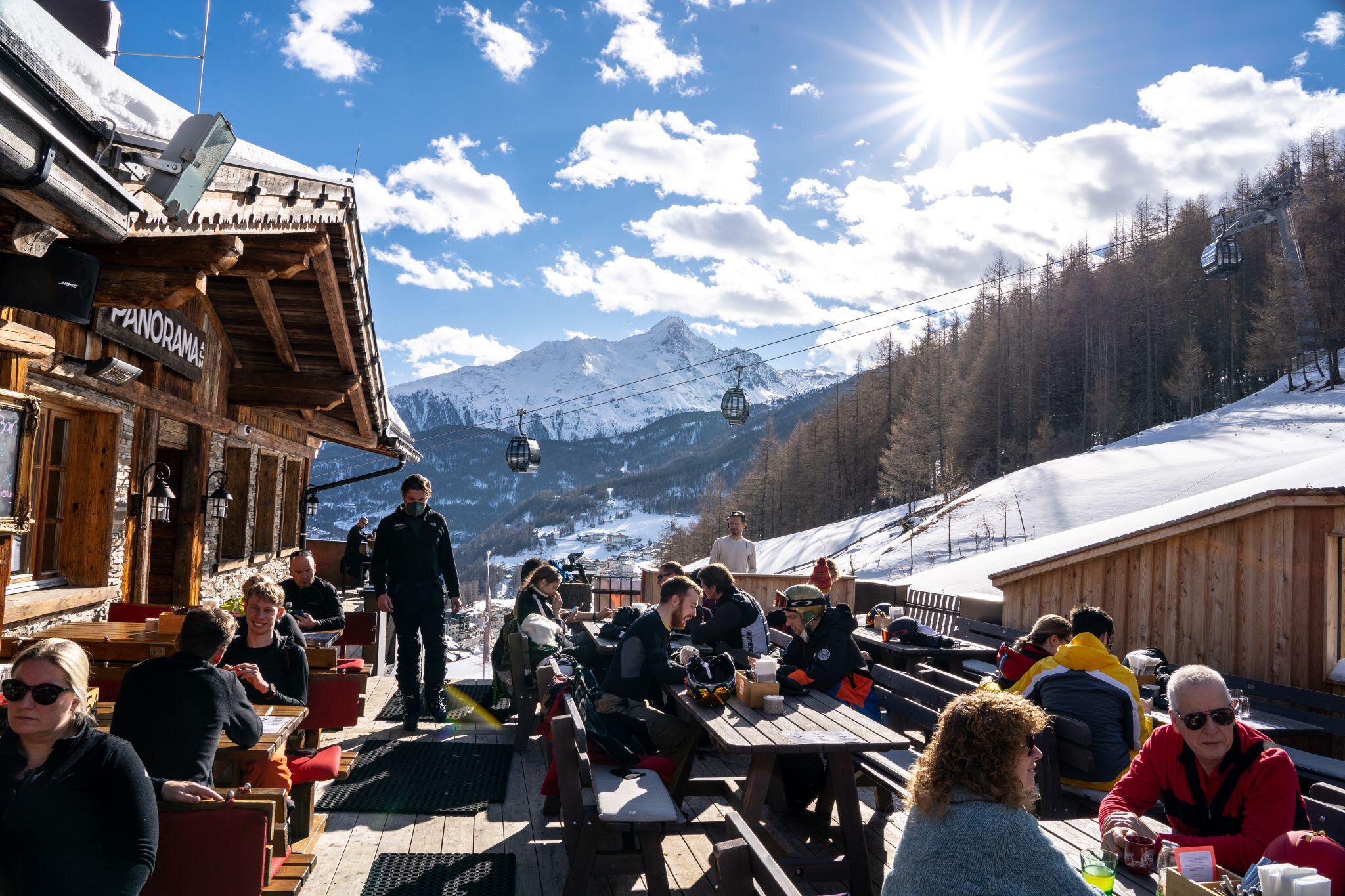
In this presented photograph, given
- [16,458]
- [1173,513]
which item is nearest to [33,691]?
[16,458]

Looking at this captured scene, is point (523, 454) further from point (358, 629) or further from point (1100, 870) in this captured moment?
point (1100, 870)

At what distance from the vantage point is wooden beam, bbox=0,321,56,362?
4.14 m

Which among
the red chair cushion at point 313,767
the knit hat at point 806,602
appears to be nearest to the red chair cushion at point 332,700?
the red chair cushion at point 313,767

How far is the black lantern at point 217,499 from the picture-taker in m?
7.65

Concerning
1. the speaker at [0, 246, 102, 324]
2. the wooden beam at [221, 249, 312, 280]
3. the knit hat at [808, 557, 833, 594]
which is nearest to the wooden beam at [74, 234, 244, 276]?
the speaker at [0, 246, 102, 324]

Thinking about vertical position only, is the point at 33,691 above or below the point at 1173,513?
below

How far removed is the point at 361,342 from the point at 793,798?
17.8ft

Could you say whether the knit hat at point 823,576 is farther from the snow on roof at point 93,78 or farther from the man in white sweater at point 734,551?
the snow on roof at point 93,78


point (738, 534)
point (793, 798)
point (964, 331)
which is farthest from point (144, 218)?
point (964, 331)

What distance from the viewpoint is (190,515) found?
748 cm

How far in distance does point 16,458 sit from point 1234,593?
28.5 feet

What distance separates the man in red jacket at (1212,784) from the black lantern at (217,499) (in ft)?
24.5

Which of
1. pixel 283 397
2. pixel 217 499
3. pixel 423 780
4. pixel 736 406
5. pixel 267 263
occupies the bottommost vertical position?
pixel 423 780

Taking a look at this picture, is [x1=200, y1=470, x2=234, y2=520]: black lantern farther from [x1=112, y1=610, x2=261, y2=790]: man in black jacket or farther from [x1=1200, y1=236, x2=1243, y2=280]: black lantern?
[x1=1200, y1=236, x2=1243, y2=280]: black lantern
